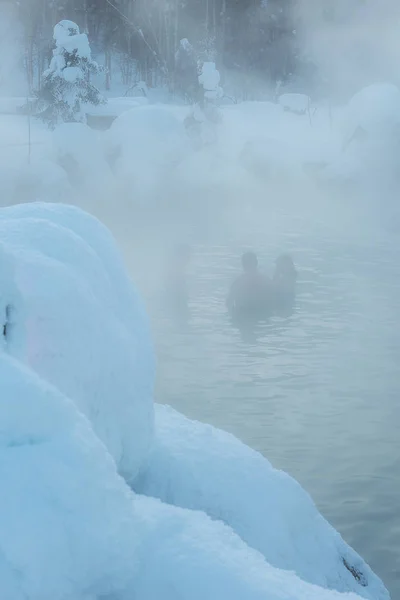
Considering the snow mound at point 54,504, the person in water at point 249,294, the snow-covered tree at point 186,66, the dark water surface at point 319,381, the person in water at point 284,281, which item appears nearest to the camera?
the snow mound at point 54,504

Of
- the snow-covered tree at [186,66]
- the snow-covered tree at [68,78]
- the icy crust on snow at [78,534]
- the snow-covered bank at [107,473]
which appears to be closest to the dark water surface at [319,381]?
the snow-covered bank at [107,473]

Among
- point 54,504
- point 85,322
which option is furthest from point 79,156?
point 54,504

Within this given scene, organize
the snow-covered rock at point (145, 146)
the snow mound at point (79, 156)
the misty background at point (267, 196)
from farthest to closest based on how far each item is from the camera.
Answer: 1. the snow-covered rock at point (145, 146)
2. the snow mound at point (79, 156)
3. the misty background at point (267, 196)

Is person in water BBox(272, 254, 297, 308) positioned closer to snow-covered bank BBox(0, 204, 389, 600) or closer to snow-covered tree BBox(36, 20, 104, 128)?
snow-covered bank BBox(0, 204, 389, 600)

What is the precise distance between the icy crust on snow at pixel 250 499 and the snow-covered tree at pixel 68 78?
2456 cm

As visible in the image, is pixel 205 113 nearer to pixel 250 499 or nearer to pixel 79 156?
pixel 79 156

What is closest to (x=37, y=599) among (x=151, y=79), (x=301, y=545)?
(x=301, y=545)

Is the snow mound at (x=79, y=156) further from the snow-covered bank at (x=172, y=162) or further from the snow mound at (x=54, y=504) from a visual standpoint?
the snow mound at (x=54, y=504)

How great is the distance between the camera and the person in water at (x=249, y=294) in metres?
11.4

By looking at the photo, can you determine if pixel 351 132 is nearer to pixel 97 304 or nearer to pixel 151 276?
pixel 151 276

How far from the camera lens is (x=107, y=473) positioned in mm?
2189

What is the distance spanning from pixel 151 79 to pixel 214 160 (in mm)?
18482

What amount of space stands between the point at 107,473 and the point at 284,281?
9.74 meters

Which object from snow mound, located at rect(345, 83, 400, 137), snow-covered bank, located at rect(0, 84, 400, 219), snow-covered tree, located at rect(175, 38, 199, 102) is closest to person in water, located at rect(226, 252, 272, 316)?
snow-covered bank, located at rect(0, 84, 400, 219)
